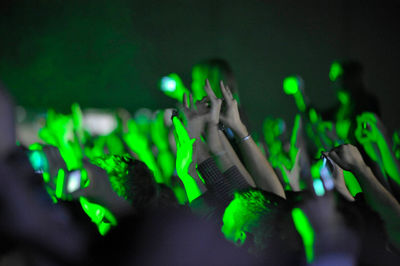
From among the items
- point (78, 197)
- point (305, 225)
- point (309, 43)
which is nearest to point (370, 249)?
point (305, 225)

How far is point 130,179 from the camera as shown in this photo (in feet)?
3.91

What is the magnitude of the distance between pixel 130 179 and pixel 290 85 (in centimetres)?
258

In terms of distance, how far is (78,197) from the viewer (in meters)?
1.13

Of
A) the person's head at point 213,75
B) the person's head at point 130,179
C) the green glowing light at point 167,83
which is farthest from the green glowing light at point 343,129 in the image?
the green glowing light at point 167,83

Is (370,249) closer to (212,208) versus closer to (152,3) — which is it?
(212,208)

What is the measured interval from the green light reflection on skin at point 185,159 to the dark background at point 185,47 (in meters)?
2.22

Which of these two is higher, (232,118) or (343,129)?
(232,118)

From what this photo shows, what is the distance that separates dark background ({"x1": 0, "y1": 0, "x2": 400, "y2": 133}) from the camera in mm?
3115

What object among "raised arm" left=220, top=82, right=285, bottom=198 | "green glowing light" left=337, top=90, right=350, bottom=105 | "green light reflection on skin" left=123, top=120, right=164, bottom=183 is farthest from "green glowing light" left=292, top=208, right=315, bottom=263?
"green glowing light" left=337, top=90, right=350, bottom=105

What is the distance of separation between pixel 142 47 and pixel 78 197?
7.92 feet

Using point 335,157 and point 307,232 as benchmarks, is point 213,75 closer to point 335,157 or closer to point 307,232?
point 335,157

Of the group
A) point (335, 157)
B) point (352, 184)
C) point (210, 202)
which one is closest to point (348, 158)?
point (335, 157)

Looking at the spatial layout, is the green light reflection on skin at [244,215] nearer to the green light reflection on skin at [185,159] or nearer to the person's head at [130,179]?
the green light reflection on skin at [185,159]

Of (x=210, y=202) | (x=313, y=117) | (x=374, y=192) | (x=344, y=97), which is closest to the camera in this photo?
(x=374, y=192)
